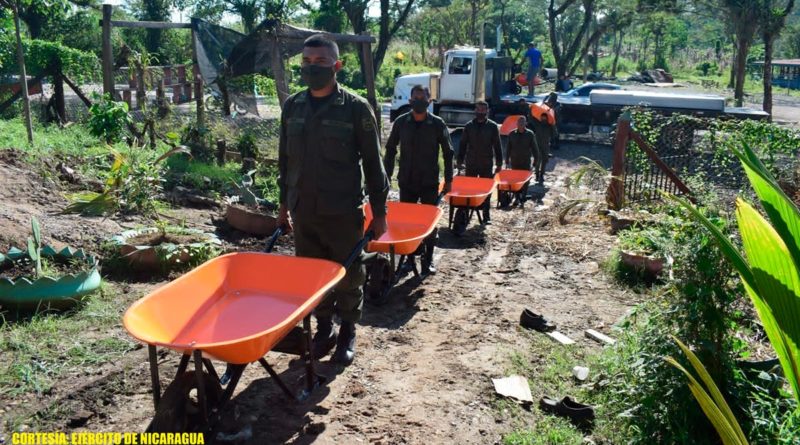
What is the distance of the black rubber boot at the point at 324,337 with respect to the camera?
14.4ft

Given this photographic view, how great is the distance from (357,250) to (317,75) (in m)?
1.04

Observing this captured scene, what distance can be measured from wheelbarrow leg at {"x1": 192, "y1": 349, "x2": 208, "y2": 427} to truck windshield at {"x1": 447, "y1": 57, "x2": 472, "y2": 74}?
590 inches

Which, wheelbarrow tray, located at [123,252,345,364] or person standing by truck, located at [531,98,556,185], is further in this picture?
person standing by truck, located at [531,98,556,185]

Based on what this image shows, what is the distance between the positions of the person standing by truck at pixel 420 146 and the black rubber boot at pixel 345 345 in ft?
A: 8.65

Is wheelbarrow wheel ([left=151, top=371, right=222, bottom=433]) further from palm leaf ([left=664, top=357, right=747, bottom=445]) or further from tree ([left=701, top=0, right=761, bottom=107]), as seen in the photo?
tree ([left=701, top=0, right=761, bottom=107])

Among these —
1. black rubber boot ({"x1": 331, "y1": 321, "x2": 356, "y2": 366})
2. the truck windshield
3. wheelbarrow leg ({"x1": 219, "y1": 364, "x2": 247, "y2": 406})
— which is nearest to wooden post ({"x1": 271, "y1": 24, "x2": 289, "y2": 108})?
black rubber boot ({"x1": 331, "y1": 321, "x2": 356, "y2": 366})

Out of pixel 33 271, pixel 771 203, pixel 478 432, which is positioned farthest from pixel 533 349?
pixel 33 271

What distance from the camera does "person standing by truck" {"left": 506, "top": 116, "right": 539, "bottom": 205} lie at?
10.8m

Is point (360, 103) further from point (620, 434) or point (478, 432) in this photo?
point (620, 434)

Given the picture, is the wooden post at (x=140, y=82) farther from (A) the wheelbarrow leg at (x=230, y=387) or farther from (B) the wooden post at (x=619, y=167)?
(A) the wheelbarrow leg at (x=230, y=387)

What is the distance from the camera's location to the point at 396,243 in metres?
5.38

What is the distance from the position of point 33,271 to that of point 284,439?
2683 millimetres

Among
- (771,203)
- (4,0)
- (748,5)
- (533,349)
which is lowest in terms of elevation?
(533,349)

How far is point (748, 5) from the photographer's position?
20.6 metres
